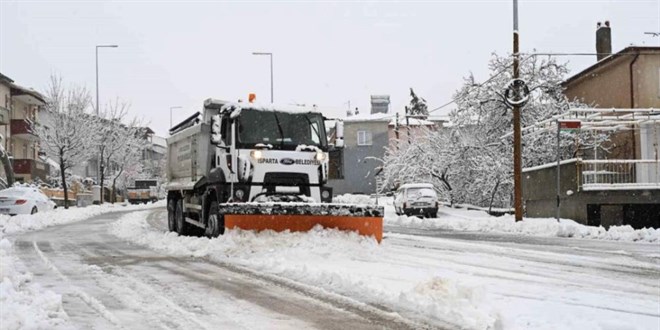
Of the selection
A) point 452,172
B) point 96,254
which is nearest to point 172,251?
point 96,254

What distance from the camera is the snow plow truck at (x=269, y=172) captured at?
40.7 feet

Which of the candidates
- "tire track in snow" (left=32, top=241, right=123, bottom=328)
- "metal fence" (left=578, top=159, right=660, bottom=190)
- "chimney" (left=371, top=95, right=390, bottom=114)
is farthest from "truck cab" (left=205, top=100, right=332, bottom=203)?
"chimney" (left=371, top=95, right=390, bottom=114)

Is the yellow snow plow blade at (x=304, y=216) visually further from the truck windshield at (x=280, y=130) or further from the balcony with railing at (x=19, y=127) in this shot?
the balcony with railing at (x=19, y=127)

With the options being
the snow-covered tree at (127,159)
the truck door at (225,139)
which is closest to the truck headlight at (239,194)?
the truck door at (225,139)

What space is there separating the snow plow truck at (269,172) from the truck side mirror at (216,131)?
2cm

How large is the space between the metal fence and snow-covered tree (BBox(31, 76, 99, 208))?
27.9m

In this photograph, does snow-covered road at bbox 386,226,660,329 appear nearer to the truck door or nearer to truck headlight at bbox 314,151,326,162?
truck headlight at bbox 314,151,326,162

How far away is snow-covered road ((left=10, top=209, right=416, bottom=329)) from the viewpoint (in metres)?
6.23

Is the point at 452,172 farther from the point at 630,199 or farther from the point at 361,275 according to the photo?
the point at 361,275

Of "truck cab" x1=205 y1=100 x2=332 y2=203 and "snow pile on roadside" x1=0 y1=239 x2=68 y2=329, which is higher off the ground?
"truck cab" x1=205 y1=100 x2=332 y2=203

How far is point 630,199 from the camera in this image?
21594 millimetres

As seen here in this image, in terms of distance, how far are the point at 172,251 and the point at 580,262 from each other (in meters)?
7.43

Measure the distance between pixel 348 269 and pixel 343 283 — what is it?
4.01 feet

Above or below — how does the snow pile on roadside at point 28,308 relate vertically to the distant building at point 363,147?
below
